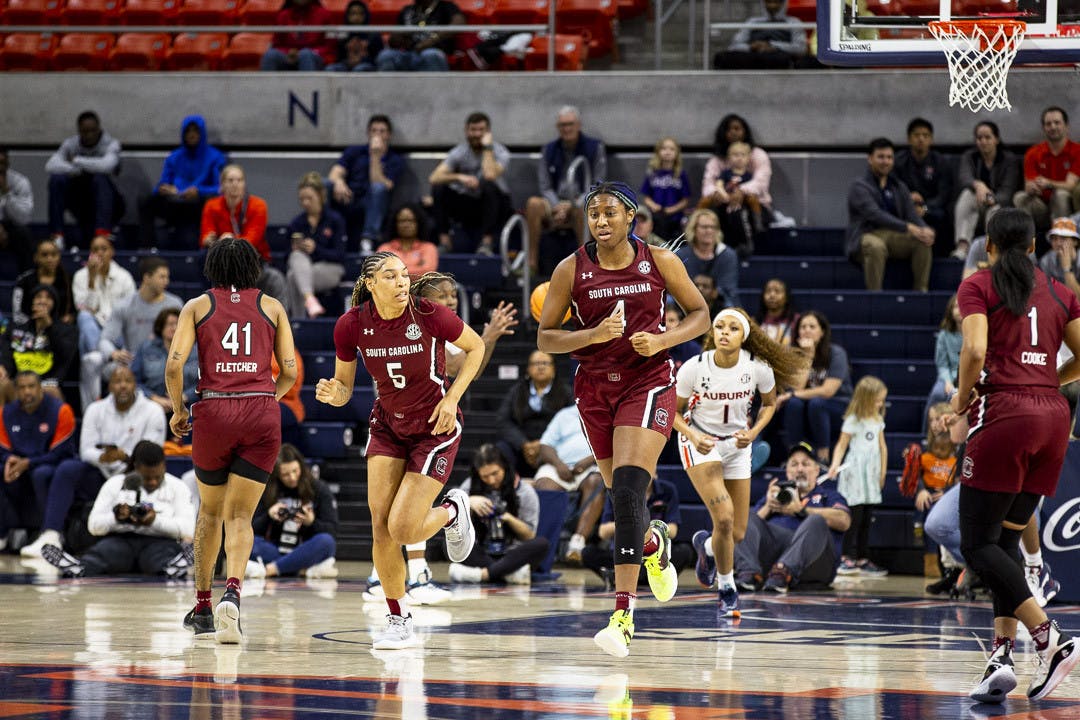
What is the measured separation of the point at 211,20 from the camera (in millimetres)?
21375

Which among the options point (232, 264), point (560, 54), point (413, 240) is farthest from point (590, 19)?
point (232, 264)

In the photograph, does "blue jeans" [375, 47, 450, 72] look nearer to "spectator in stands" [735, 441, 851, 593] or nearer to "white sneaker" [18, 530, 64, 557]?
"white sneaker" [18, 530, 64, 557]

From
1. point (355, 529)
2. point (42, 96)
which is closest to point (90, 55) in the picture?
point (42, 96)

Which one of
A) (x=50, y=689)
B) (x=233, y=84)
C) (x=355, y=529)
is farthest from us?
(x=233, y=84)

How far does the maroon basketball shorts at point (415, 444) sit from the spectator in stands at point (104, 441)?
7.15 meters

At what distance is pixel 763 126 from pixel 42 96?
9.52 meters

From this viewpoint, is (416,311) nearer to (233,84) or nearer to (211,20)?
(233,84)

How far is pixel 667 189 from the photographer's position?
698 inches

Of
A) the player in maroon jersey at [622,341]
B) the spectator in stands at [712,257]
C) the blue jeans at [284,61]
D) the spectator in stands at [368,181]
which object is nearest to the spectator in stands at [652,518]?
the spectator in stands at [712,257]

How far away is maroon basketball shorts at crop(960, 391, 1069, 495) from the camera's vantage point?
6809 mm

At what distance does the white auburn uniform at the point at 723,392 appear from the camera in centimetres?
1065

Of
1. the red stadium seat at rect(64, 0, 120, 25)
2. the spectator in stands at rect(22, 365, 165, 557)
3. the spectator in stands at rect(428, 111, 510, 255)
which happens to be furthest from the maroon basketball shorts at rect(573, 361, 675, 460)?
the red stadium seat at rect(64, 0, 120, 25)

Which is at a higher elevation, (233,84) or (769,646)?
(233,84)

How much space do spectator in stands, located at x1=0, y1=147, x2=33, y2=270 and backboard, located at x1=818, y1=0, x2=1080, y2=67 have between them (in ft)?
36.8
